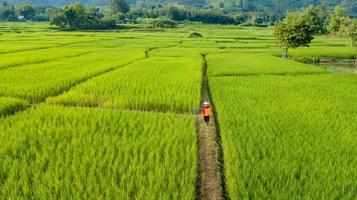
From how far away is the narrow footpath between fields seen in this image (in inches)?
172

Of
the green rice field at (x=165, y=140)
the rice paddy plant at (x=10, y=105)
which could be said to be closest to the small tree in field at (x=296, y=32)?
the green rice field at (x=165, y=140)

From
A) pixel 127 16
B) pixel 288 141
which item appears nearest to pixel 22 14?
pixel 127 16

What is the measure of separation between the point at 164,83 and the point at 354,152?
21.0 ft

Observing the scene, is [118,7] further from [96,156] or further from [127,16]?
[96,156]

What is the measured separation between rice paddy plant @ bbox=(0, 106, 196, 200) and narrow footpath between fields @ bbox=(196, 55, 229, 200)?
236mm

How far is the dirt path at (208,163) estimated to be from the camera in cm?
437

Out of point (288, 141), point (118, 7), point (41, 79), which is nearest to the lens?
point (288, 141)

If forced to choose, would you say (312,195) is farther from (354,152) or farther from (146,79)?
(146,79)

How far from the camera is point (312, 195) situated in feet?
12.5

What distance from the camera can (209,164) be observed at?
5207mm

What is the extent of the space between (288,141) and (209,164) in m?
1.30

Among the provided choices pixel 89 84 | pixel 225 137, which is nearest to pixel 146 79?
pixel 89 84

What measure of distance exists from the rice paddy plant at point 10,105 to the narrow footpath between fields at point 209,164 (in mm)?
3671

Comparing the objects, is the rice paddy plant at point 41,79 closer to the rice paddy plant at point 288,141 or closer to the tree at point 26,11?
the rice paddy plant at point 288,141
